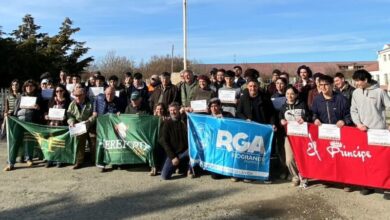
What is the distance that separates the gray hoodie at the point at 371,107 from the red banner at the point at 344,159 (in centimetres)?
22

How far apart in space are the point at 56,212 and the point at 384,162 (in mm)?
5015

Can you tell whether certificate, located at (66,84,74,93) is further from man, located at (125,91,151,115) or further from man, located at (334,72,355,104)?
man, located at (334,72,355,104)

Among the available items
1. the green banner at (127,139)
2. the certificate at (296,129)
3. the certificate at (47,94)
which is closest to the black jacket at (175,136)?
the green banner at (127,139)

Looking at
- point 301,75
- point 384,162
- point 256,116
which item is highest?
point 301,75

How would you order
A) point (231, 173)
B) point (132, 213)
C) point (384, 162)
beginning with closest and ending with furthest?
point (132, 213) < point (384, 162) < point (231, 173)

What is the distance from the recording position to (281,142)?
8094mm

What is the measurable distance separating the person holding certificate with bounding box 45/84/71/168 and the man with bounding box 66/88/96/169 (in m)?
0.19

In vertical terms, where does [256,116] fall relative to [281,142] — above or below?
above

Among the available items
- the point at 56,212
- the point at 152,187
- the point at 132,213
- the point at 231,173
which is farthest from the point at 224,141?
the point at 56,212

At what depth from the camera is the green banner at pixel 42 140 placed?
9.36 meters

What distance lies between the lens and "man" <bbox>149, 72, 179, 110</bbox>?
9383mm

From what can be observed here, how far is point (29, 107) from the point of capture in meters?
9.70

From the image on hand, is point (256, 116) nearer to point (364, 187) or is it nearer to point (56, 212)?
Result: point (364, 187)

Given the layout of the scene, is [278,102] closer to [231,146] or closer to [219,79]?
[231,146]
